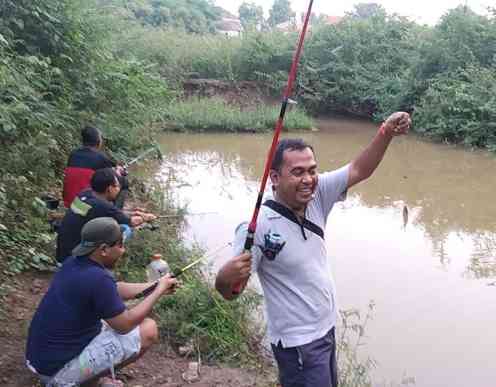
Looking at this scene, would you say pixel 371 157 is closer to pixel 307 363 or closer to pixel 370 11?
pixel 307 363

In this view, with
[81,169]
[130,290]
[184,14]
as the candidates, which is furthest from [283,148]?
[184,14]

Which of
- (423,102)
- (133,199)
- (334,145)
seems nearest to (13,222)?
(133,199)

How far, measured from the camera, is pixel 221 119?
17734 mm

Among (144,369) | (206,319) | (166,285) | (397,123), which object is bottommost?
(144,369)

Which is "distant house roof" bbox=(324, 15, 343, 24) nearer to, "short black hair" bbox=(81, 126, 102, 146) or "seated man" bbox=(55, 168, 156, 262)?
"short black hair" bbox=(81, 126, 102, 146)

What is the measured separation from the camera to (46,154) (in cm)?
620

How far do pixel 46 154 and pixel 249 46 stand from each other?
17672 millimetres

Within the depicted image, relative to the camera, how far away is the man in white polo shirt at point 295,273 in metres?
2.39

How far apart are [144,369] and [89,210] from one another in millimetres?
1215

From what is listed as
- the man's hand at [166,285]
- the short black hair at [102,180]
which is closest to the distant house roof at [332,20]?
the short black hair at [102,180]

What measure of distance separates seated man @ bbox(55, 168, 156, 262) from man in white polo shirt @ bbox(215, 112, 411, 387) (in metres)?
2.08

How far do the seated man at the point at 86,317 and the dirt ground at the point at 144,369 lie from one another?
45 centimetres

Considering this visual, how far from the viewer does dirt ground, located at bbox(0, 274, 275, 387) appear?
12.0 ft

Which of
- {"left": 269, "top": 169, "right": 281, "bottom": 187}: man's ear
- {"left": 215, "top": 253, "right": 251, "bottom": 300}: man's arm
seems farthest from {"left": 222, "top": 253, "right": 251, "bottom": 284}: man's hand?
{"left": 269, "top": 169, "right": 281, "bottom": 187}: man's ear
